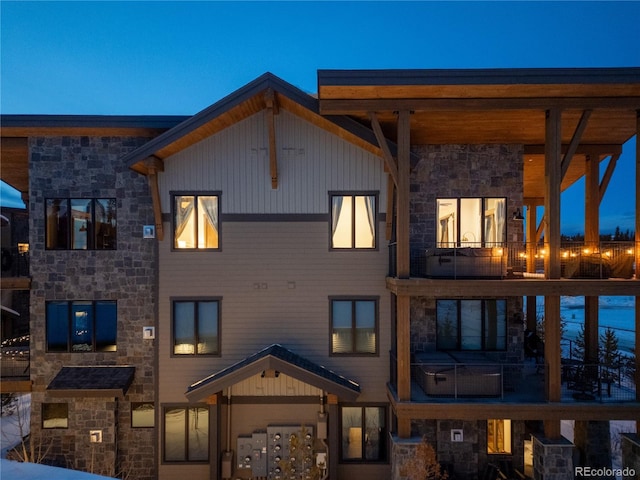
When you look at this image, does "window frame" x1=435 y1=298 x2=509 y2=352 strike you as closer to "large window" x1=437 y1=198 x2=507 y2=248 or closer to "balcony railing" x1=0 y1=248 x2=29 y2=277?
"large window" x1=437 y1=198 x2=507 y2=248

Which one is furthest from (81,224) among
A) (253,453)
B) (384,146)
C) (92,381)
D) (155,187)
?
(384,146)

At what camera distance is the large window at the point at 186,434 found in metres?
10.8

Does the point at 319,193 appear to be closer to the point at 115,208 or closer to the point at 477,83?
the point at 477,83

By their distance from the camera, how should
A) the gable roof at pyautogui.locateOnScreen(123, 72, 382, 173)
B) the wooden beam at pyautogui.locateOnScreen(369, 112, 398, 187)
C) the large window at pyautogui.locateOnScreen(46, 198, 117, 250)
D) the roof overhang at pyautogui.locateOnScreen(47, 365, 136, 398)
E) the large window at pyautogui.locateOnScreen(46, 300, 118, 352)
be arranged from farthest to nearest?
the large window at pyautogui.locateOnScreen(46, 198, 117, 250), the large window at pyautogui.locateOnScreen(46, 300, 118, 352), the roof overhang at pyautogui.locateOnScreen(47, 365, 136, 398), the gable roof at pyautogui.locateOnScreen(123, 72, 382, 173), the wooden beam at pyautogui.locateOnScreen(369, 112, 398, 187)

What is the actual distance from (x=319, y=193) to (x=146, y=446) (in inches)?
342

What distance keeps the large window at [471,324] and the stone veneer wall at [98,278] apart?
27.4 ft

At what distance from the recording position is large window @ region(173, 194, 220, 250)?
11055mm

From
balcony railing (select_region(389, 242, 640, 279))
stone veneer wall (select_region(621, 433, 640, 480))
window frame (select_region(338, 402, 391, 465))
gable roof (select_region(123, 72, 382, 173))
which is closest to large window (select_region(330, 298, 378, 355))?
window frame (select_region(338, 402, 391, 465))

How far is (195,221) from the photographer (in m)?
11.1

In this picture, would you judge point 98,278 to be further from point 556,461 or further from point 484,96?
point 556,461

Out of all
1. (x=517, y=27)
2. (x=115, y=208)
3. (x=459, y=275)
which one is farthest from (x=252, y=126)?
(x=517, y=27)

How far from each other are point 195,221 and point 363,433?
25.0ft

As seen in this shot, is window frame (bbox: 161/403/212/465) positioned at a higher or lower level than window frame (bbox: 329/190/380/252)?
lower

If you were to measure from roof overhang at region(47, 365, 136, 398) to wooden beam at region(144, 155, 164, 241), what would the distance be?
3.96 meters
